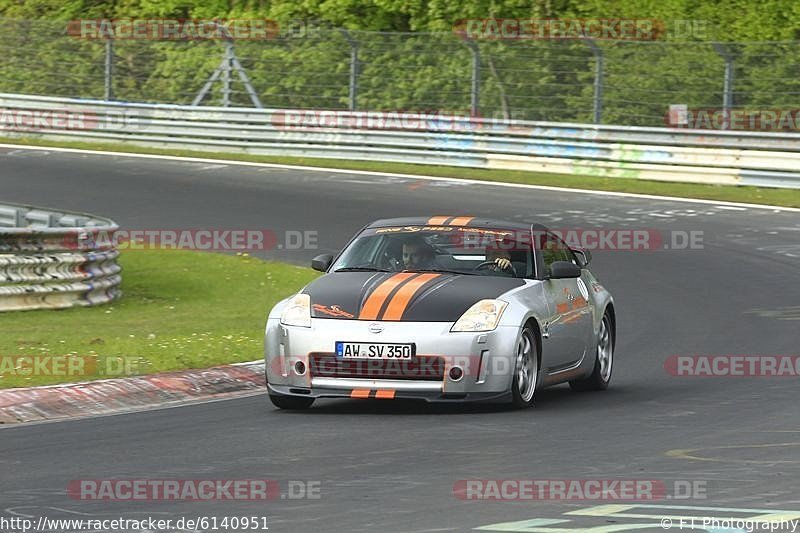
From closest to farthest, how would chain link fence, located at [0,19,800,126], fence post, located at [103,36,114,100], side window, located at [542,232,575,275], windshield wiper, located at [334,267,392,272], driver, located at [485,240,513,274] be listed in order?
1. windshield wiper, located at [334,267,392,272]
2. driver, located at [485,240,513,274]
3. side window, located at [542,232,575,275]
4. chain link fence, located at [0,19,800,126]
5. fence post, located at [103,36,114,100]

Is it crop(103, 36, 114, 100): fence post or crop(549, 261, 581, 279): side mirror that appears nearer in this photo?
crop(549, 261, 581, 279): side mirror

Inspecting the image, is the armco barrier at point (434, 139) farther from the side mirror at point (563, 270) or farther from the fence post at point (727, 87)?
the side mirror at point (563, 270)

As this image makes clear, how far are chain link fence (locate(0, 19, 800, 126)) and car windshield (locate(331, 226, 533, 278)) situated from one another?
58.4ft

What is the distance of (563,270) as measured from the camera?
38.0ft

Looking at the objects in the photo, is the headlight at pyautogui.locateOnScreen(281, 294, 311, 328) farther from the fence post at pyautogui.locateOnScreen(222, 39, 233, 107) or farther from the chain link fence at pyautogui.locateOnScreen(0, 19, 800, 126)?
the fence post at pyautogui.locateOnScreen(222, 39, 233, 107)

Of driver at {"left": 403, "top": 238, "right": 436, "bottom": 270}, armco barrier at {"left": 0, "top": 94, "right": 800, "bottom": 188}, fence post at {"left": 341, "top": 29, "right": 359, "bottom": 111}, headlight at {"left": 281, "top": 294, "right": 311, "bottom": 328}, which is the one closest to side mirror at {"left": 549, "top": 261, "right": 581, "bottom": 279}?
driver at {"left": 403, "top": 238, "right": 436, "bottom": 270}

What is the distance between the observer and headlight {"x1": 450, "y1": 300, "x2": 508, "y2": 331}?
34.4 ft

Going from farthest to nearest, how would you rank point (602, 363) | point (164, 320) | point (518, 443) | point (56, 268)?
1. point (56, 268)
2. point (164, 320)
3. point (602, 363)
4. point (518, 443)

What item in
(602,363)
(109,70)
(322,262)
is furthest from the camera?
(109,70)

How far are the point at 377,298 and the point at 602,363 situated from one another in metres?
2.53

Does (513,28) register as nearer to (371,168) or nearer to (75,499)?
(371,168)

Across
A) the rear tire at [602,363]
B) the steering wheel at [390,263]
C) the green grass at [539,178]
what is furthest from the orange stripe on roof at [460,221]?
the green grass at [539,178]

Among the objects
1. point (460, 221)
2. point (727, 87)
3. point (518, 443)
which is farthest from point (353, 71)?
point (518, 443)

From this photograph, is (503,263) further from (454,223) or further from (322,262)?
(322,262)
